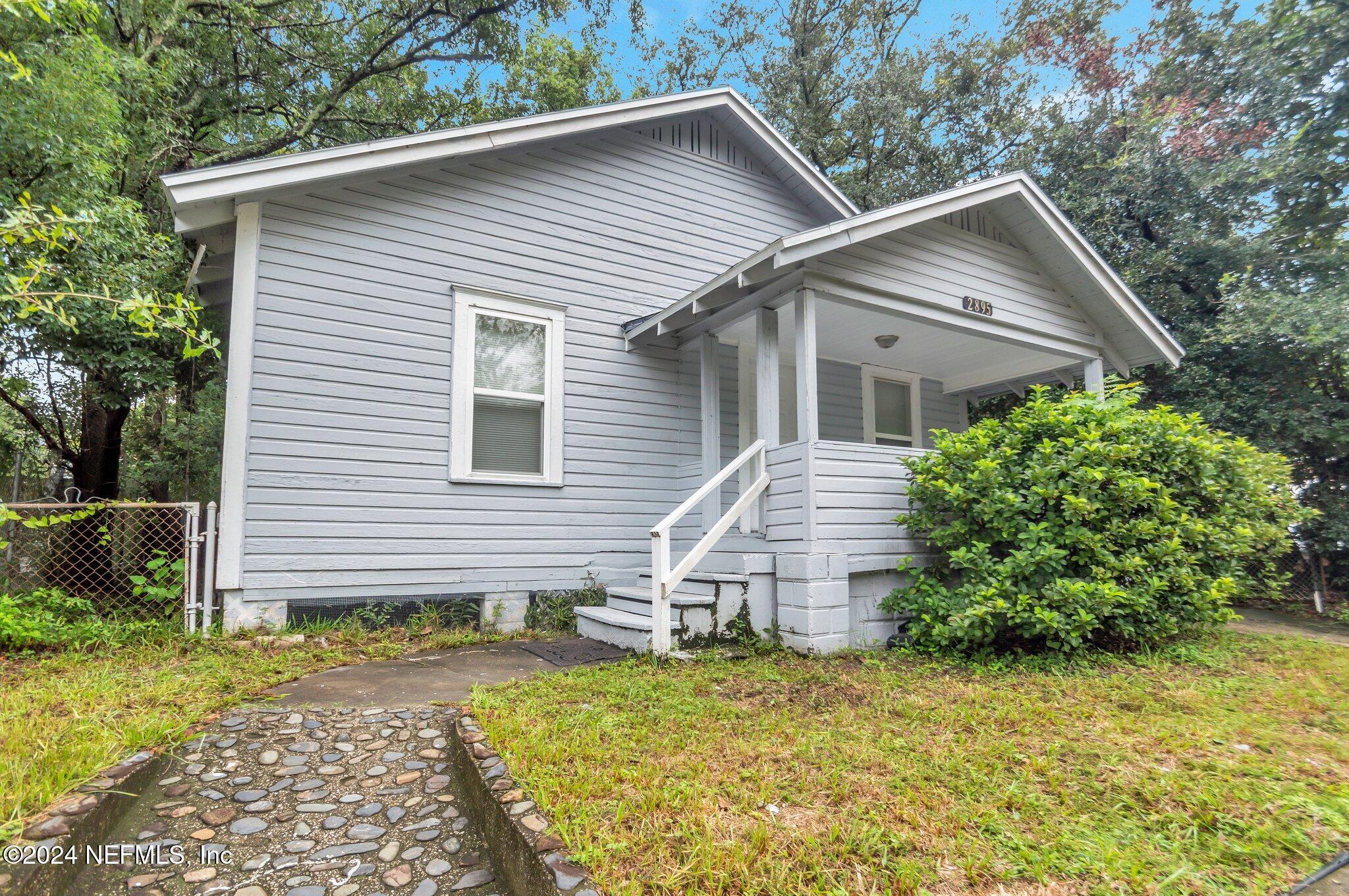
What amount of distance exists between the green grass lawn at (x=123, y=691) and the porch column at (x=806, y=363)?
3.43 meters

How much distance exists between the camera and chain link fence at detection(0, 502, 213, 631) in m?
5.37

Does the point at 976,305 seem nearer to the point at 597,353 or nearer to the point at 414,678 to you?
the point at 597,353

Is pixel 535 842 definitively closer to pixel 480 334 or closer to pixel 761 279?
pixel 761 279

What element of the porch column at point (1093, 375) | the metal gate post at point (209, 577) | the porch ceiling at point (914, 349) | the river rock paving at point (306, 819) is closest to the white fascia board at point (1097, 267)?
the porch column at point (1093, 375)

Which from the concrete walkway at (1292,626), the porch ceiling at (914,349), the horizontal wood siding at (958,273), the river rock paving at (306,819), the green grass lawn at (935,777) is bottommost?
the concrete walkway at (1292,626)

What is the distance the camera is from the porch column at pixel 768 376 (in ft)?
20.1

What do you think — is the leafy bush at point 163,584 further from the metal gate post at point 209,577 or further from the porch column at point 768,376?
the porch column at point 768,376

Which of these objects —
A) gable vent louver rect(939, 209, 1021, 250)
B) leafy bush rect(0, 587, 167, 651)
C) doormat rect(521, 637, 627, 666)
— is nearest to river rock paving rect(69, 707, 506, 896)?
doormat rect(521, 637, 627, 666)

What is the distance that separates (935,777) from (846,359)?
6467 millimetres

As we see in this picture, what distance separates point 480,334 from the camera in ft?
22.6

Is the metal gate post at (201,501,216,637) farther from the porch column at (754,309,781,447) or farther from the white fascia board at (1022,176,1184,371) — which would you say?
the white fascia board at (1022,176,1184,371)

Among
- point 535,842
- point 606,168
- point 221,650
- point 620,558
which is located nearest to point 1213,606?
point 620,558

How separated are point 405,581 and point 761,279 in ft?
13.4

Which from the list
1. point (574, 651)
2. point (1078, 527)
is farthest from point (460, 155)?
point (1078, 527)
